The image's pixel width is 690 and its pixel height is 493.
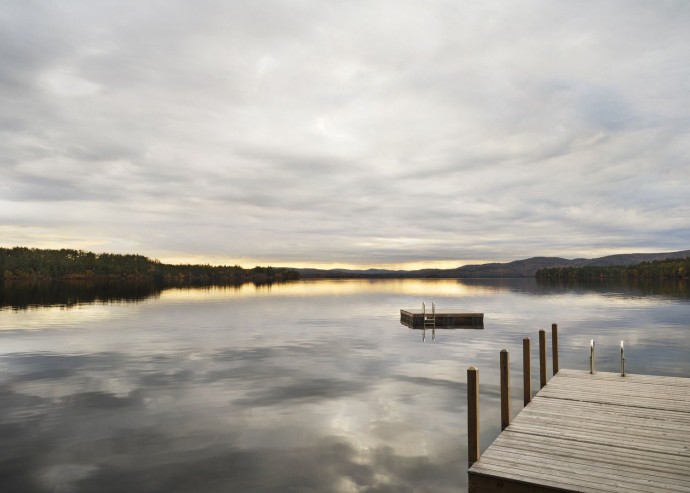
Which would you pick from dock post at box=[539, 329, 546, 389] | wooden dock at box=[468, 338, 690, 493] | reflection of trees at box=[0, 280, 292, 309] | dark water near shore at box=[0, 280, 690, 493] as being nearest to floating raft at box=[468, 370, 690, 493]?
wooden dock at box=[468, 338, 690, 493]

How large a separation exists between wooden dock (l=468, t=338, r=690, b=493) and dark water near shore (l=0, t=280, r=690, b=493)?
8.26ft

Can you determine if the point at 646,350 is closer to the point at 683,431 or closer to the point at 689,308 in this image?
the point at 683,431

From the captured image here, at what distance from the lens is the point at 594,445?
444 inches

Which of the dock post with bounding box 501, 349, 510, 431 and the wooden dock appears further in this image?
the dock post with bounding box 501, 349, 510, 431

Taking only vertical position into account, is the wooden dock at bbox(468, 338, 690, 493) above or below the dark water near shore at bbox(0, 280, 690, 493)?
above

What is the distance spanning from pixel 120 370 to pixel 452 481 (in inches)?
850

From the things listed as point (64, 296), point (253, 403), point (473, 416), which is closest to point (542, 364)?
point (473, 416)

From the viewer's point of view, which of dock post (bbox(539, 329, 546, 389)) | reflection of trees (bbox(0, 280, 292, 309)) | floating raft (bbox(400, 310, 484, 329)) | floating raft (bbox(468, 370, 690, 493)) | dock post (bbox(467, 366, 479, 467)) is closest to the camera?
floating raft (bbox(468, 370, 690, 493))

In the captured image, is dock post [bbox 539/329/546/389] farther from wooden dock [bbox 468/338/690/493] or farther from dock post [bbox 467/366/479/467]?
dock post [bbox 467/366/479/467]

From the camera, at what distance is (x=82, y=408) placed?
1980cm

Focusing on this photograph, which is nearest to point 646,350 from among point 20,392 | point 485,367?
point 485,367

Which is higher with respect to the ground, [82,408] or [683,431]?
[683,431]

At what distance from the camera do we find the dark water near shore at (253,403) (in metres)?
13.4

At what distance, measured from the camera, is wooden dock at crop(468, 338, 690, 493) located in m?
9.45
